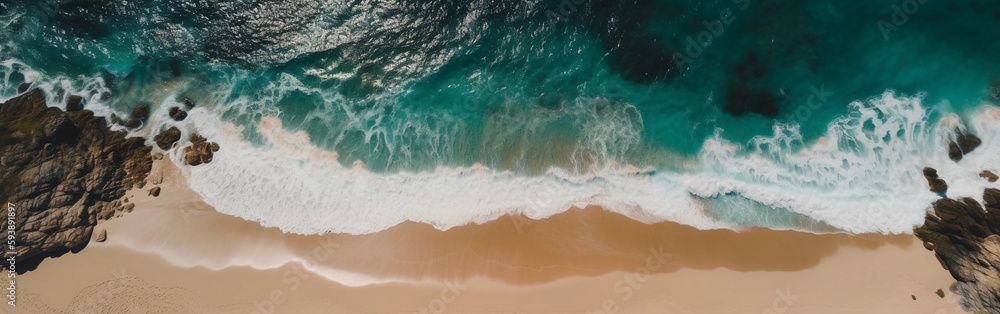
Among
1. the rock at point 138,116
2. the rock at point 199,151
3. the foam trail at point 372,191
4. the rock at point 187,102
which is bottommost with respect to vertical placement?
the foam trail at point 372,191

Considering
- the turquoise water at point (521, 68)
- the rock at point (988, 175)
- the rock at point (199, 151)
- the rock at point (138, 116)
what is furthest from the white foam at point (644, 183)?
the rock at point (138, 116)

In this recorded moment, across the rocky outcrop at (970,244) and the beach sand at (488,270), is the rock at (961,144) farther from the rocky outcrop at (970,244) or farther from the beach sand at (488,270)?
the beach sand at (488,270)

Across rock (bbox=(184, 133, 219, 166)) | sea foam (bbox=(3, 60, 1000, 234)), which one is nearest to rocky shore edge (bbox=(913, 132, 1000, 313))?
sea foam (bbox=(3, 60, 1000, 234))

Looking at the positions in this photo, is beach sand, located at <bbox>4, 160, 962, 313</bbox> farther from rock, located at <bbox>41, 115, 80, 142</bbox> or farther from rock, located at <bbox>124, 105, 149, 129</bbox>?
rock, located at <bbox>41, 115, 80, 142</bbox>

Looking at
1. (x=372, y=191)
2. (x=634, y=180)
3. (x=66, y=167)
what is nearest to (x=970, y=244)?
(x=634, y=180)

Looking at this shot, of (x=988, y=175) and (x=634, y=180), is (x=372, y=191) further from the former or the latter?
(x=988, y=175)
